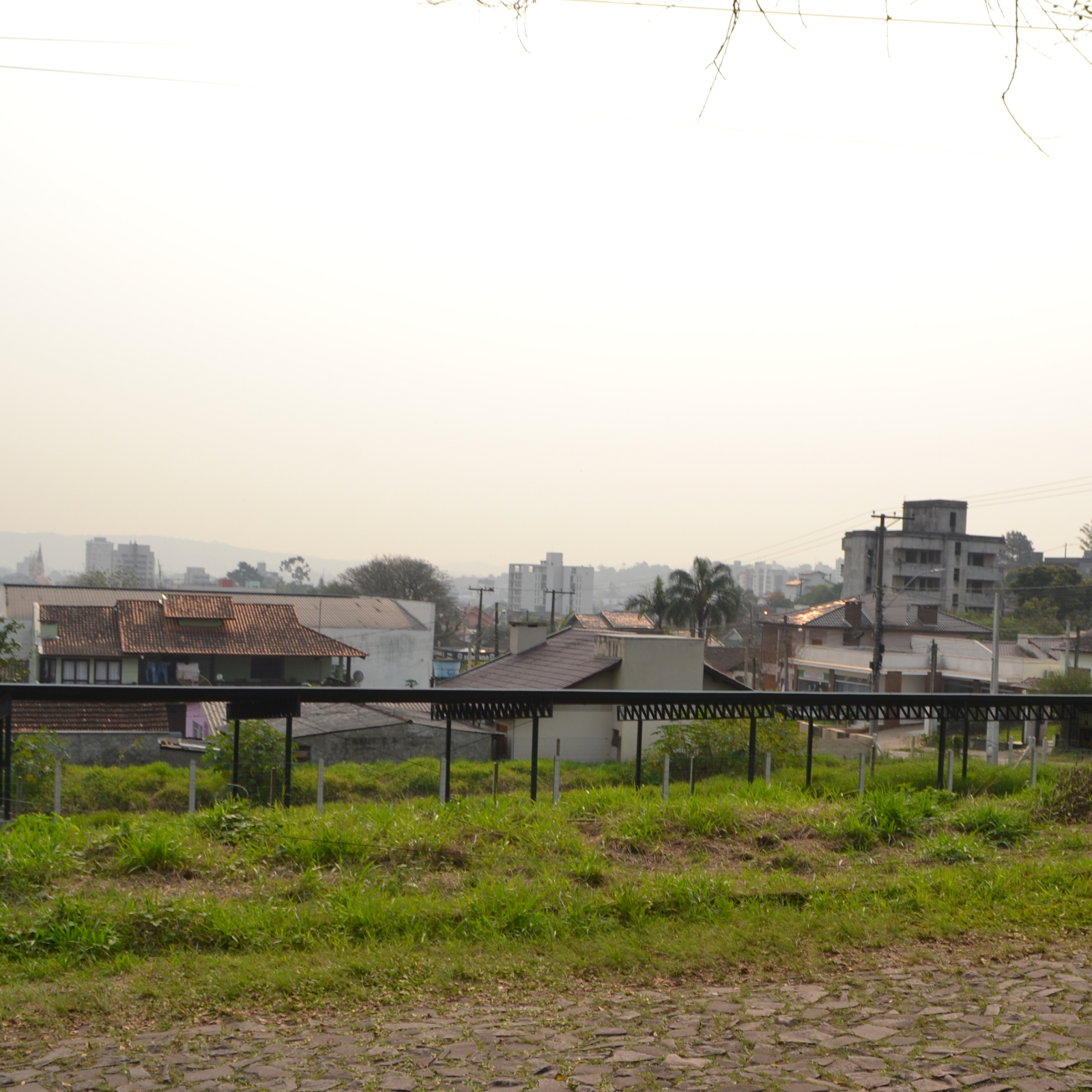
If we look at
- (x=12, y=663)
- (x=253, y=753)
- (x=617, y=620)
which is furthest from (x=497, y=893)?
(x=617, y=620)

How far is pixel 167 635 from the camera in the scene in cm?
3994

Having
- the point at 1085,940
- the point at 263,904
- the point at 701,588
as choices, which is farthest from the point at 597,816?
the point at 701,588

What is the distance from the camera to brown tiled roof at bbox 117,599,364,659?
129 feet

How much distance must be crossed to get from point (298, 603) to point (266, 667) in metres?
16.7

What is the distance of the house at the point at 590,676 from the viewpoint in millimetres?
23609

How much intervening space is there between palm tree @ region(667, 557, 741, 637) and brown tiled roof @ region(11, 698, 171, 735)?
41273 millimetres

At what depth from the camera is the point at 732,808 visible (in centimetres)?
631

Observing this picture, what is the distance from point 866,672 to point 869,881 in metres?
42.7

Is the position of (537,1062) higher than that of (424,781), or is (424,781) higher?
(537,1062)

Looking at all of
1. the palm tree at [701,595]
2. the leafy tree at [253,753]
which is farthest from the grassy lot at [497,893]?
the palm tree at [701,595]

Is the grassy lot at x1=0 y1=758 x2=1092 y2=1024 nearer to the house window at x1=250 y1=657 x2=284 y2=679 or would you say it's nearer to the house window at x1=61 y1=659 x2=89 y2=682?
the house window at x1=250 y1=657 x2=284 y2=679

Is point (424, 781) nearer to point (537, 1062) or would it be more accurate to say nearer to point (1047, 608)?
point (537, 1062)

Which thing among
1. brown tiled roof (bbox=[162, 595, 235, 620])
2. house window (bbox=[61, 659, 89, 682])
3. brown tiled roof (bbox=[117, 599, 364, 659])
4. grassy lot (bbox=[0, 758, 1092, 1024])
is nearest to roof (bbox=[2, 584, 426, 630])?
brown tiled roof (bbox=[162, 595, 235, 620])

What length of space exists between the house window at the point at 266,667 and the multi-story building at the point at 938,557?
136ft
